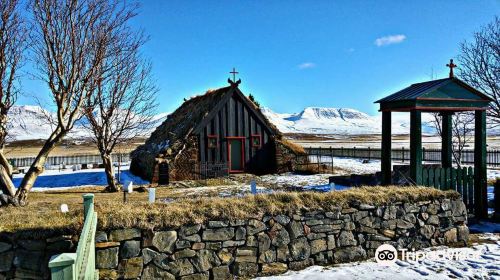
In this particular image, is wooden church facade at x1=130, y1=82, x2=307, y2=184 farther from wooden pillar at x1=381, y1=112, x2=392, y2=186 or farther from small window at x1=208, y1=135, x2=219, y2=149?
wooden pillar at x1=381, y1=112, x2=392, y2=186

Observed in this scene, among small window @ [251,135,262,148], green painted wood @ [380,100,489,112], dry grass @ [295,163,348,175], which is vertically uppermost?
green painted wood @ [380,100,489,112]

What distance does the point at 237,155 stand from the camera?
78.4 feet

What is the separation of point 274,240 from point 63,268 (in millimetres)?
4862

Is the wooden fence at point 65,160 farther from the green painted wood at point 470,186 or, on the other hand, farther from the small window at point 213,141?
the green painted wood at point 470,186

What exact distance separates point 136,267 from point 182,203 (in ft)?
4.68

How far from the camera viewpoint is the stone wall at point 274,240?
5980 mm

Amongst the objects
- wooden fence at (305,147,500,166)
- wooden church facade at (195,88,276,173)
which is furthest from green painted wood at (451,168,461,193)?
wooden fence at (305,147,500,166)

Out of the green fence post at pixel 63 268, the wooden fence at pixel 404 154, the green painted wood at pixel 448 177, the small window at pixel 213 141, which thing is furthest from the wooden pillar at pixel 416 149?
the wooden fence at pixel 404 154

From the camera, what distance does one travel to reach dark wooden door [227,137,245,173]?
23688mm

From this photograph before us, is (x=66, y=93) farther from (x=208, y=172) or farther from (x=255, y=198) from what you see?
(x=208, y=172)

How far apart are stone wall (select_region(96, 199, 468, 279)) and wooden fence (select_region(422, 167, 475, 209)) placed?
148 centimetres

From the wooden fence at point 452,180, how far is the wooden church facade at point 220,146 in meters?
14.0

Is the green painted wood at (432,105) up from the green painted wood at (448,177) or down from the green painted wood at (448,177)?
up

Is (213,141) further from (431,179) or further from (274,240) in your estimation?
(274,240)
